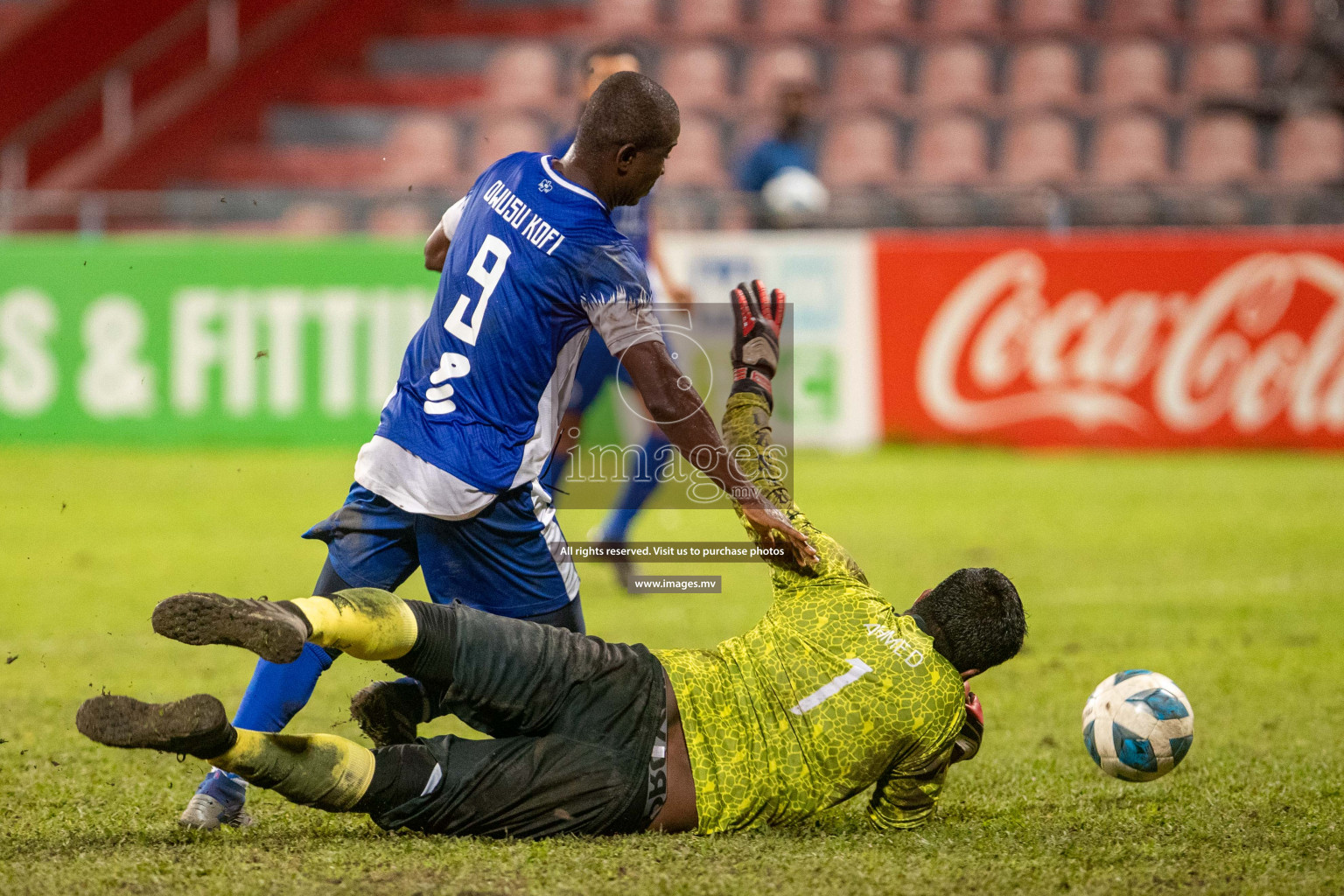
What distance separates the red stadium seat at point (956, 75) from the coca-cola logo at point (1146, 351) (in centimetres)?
541

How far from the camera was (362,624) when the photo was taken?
3.11 meters

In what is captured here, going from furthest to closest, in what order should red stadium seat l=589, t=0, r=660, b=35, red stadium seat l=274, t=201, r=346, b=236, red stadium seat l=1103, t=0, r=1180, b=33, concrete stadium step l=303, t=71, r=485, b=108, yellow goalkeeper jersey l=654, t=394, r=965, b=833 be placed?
concrete stadium step l=303, t=71, r=485, b=108 → red stadium seat l=589, t=0, r=660, b=35 → red stadium seat l=1103, t=0, r=1180, b=33 → red stadium seat l=274, t=201, r=346, b=236 → yellow goalkeeper jersey l=654, t=394, r=965, b=833

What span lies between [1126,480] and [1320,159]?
719cm

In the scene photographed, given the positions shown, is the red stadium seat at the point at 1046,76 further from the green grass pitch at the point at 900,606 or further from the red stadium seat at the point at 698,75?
the green grass pitch at the point at 900,606

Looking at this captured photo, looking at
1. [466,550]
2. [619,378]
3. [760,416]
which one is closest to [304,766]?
[466,550]

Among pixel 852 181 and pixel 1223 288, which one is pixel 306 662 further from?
pixel 852 181

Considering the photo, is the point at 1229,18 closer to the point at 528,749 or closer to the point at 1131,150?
the point at 1131,150

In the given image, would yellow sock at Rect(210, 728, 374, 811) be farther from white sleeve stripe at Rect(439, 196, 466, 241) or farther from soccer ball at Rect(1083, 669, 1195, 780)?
soccer ball at Rect(1083, 669, 1195, 780)

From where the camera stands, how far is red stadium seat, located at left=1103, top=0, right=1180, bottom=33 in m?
17.4

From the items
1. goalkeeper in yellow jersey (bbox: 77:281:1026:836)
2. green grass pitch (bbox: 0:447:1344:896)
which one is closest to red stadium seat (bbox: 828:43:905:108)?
green grass pitch (bbox: 0:447:1344:896)

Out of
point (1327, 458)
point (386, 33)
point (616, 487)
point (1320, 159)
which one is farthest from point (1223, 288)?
point (386, 33)

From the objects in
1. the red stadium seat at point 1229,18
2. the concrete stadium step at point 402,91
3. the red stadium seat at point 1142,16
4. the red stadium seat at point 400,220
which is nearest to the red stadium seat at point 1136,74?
the red stadium seat at point 1142,16

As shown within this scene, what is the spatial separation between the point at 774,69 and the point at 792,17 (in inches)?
42.3

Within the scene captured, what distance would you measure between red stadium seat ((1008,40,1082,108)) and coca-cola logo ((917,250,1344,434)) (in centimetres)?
529
